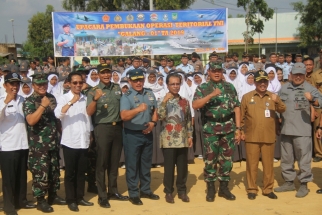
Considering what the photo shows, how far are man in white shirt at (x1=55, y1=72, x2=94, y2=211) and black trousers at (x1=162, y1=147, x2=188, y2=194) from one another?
3.92ft

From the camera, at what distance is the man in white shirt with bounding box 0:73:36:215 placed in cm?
543

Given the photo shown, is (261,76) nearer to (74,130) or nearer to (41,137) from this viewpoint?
(74,130)

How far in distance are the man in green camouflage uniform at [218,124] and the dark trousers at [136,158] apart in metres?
0.89

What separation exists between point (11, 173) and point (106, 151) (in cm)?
133

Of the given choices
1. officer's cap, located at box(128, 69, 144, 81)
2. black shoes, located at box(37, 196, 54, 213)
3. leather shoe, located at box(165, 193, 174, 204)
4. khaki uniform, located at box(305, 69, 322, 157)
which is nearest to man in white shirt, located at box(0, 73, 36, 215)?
black shoes, located at box(37, 196, 54, 213)

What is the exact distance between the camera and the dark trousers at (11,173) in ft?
18.2

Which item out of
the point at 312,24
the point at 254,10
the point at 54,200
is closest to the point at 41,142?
the point at 54,200

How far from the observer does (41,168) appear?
562 cm

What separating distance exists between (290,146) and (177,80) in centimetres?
218

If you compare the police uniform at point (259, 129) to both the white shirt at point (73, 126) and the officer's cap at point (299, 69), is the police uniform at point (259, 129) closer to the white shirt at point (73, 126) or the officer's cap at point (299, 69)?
the officer's cap at point (299, 69)

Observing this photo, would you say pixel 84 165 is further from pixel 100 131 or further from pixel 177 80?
pixel 177 80

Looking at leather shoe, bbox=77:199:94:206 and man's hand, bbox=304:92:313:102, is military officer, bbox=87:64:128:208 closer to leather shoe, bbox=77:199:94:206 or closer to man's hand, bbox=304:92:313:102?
leather shoe, bbox=77:199:94:206

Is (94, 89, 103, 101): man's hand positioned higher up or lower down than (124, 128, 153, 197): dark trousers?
higher up

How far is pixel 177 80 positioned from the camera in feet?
19.6
